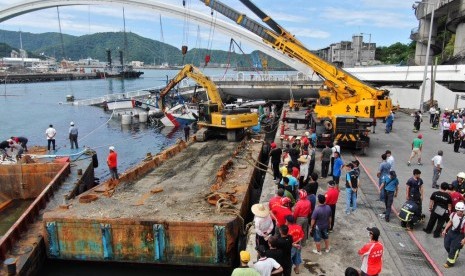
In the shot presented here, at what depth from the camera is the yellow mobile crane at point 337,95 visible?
1803 cm

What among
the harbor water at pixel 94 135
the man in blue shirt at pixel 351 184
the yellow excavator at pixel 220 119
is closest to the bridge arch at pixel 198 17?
the harbor water at pixel 94 135

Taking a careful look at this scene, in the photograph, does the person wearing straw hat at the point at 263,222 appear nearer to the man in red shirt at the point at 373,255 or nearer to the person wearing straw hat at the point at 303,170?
the man in red shirt at the point at 373,255

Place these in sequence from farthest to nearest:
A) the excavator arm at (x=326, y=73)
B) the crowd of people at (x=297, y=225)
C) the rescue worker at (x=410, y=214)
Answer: the excavator arm at (x=326, y=73) → the rescue worker at (x=410, y=214) → the crowd of people at (x=297, y=225)

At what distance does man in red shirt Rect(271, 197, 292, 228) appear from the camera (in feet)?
25.2

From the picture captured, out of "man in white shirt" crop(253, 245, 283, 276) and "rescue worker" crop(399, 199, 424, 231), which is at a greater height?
"man in white shirt" crop(253, 245, 283, 276)

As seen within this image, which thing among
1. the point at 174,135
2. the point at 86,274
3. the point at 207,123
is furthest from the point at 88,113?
the point at 86,274

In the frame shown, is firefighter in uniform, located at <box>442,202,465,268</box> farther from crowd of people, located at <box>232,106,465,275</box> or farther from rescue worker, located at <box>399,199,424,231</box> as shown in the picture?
rescue worker, located at <box>399,199,424,231</box>

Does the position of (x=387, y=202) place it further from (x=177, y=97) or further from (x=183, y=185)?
(x=177, y=97)

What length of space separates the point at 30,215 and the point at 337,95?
1594cm

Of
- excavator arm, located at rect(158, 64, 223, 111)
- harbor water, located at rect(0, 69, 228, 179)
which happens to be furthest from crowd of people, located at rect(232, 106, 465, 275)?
harbor water, located at rect(0, 69, 228, 179)

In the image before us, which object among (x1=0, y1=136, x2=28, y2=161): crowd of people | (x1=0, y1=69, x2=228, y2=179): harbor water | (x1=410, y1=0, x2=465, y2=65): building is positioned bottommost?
(x1=0, y1=69, x2=228, y2=179): harbor water

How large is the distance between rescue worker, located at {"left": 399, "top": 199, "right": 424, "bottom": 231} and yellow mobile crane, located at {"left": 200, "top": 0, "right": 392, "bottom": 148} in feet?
27.9

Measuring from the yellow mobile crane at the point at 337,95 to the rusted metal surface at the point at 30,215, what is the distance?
40.0ft

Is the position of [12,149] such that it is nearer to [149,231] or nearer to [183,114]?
[149,231]
